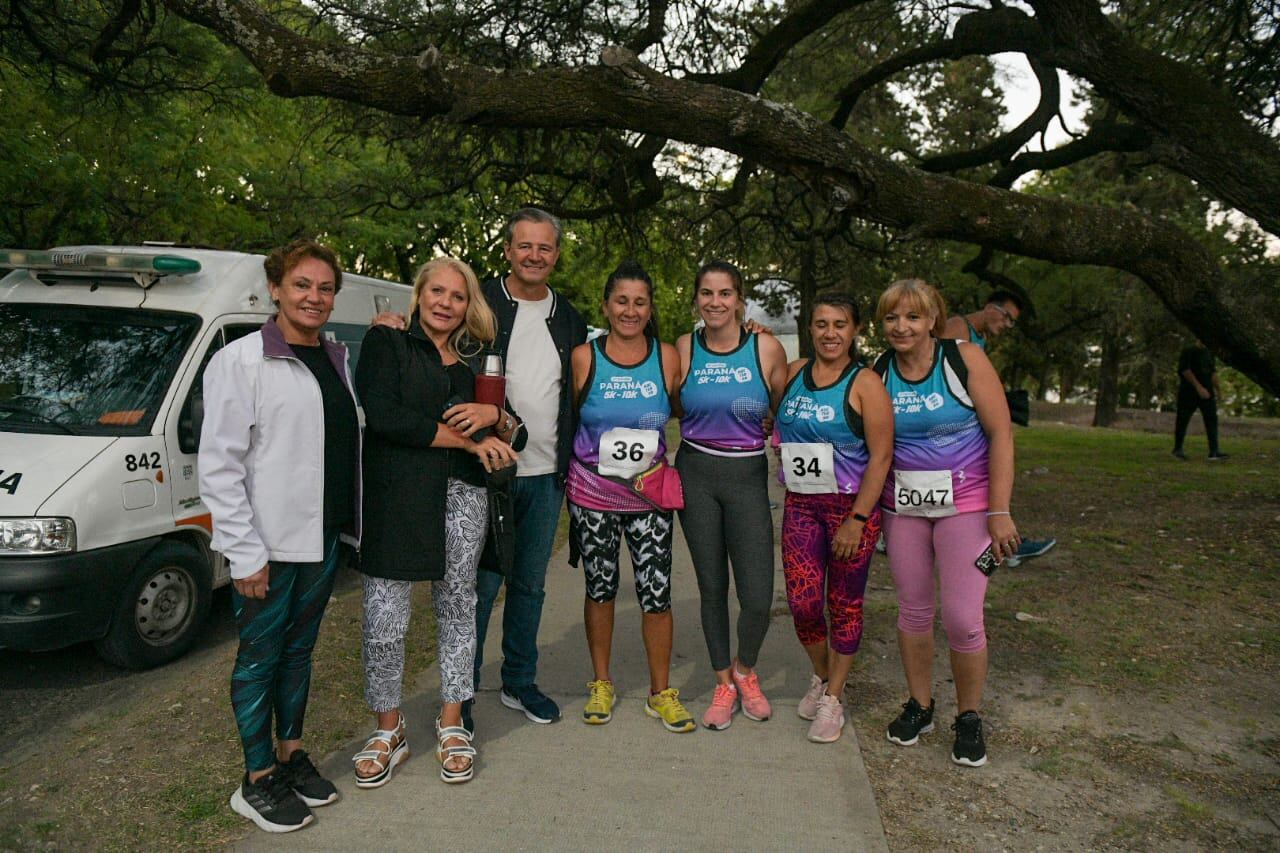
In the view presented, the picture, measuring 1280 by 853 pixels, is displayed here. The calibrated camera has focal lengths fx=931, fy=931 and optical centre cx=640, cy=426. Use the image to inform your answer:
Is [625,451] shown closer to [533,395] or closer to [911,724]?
[533,395]

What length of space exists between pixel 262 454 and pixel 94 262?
3.07m

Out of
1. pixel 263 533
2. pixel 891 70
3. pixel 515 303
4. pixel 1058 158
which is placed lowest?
pixel 263 533

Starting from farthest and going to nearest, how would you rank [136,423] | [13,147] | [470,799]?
[13,147]
[136,423]
[470,799]

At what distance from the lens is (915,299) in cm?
381

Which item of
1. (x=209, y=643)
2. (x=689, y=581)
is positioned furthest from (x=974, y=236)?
(x=209, y=643)

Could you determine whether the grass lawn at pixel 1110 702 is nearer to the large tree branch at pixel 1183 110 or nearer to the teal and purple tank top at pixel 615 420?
the teal and purple tank top at pixel 615 420

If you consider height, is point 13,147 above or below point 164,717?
above

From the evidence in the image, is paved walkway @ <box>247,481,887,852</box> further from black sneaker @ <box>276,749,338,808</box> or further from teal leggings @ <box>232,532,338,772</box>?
teal leggings @ <box>232,532,338,772</box>

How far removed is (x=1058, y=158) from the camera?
32.8 feet

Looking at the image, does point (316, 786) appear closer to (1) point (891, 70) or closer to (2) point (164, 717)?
(2) point (164, 717)

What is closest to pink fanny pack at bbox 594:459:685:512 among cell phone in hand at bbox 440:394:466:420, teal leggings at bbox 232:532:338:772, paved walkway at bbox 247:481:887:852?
cell phone in hand at bbox 440:394:466:420

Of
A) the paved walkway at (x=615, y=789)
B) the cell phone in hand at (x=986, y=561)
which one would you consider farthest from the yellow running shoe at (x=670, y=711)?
the cell phone in hand at (x=986, y=561)

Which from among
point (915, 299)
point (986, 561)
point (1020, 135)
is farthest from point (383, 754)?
point (1020, 135)

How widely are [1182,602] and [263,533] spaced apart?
558 centimetres
